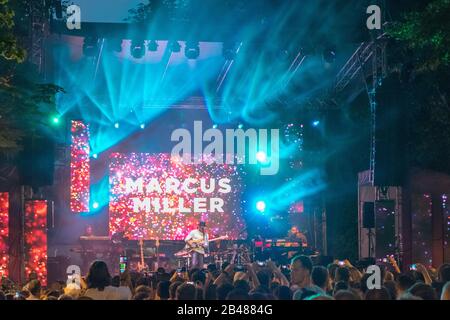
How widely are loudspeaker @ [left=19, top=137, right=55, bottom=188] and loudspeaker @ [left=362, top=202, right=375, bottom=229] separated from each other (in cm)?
713

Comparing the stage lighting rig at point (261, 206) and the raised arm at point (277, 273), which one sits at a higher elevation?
the stage lighting rig at point (261, 206)

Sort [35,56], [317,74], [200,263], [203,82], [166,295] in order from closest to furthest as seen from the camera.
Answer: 1. [166,295]
2. [35,56]
3. [200,263]
4. [317,74]
5. [203,82]

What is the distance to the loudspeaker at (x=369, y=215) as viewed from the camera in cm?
1859

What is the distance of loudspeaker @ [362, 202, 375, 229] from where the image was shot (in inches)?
732

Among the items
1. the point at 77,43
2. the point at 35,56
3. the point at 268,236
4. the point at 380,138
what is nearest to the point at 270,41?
the point at 380,138

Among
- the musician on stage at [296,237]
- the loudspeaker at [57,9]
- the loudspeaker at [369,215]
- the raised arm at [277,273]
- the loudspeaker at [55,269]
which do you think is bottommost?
the loudspeaker at [55,269]

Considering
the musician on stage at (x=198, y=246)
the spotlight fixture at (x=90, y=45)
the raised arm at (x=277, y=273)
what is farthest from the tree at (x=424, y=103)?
the spotlight fixture at (x=90, y=45)

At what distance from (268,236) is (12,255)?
775 centimetres

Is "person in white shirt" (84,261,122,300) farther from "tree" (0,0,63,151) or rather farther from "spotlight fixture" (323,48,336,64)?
"spotlight fixture" (323,48,336,64)

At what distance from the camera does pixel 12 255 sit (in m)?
18.5

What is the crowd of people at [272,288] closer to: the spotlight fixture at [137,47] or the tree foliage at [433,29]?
the tree foliage at [433,29]

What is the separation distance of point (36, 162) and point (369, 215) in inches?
299

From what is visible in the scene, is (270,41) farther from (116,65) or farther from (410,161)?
(116,65)

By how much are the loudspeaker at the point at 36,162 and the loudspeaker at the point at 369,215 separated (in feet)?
23.4
